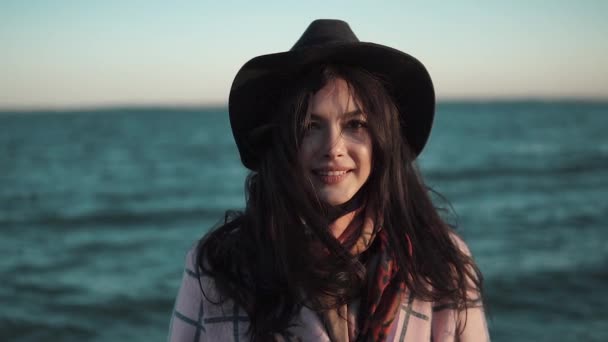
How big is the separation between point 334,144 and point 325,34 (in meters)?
0.38

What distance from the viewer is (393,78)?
222 centimetres

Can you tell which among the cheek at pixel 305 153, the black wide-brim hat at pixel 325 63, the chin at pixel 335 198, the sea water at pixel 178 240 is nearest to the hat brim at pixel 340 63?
the black wide-brim hat at pixel 325 63

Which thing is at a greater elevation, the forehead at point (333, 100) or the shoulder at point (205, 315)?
the forehead at point (333, 100)

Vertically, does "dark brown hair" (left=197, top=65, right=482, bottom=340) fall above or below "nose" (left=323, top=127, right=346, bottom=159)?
below

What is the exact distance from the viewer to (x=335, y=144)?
2051 millimetres

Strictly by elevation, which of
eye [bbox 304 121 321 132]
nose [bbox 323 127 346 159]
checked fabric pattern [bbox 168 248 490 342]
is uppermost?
eye [bbox 304 121 321 132]

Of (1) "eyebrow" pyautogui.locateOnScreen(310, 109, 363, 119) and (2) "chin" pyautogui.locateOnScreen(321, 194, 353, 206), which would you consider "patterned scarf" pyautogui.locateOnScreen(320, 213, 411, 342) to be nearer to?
(2) "chin" pyautogui.locateOnScreen(321, 194, 353, 206)

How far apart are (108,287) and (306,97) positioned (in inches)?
295

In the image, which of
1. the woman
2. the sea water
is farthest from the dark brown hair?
the sea water

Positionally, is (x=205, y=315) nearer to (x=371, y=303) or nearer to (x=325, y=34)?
(x=371, y=303)

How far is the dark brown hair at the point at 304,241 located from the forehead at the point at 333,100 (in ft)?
0.07

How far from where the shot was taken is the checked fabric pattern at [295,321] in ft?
6.84

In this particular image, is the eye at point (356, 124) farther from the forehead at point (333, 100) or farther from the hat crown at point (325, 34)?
the hat crown at point (325, 34)

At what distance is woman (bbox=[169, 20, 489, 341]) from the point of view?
6.80 feet
